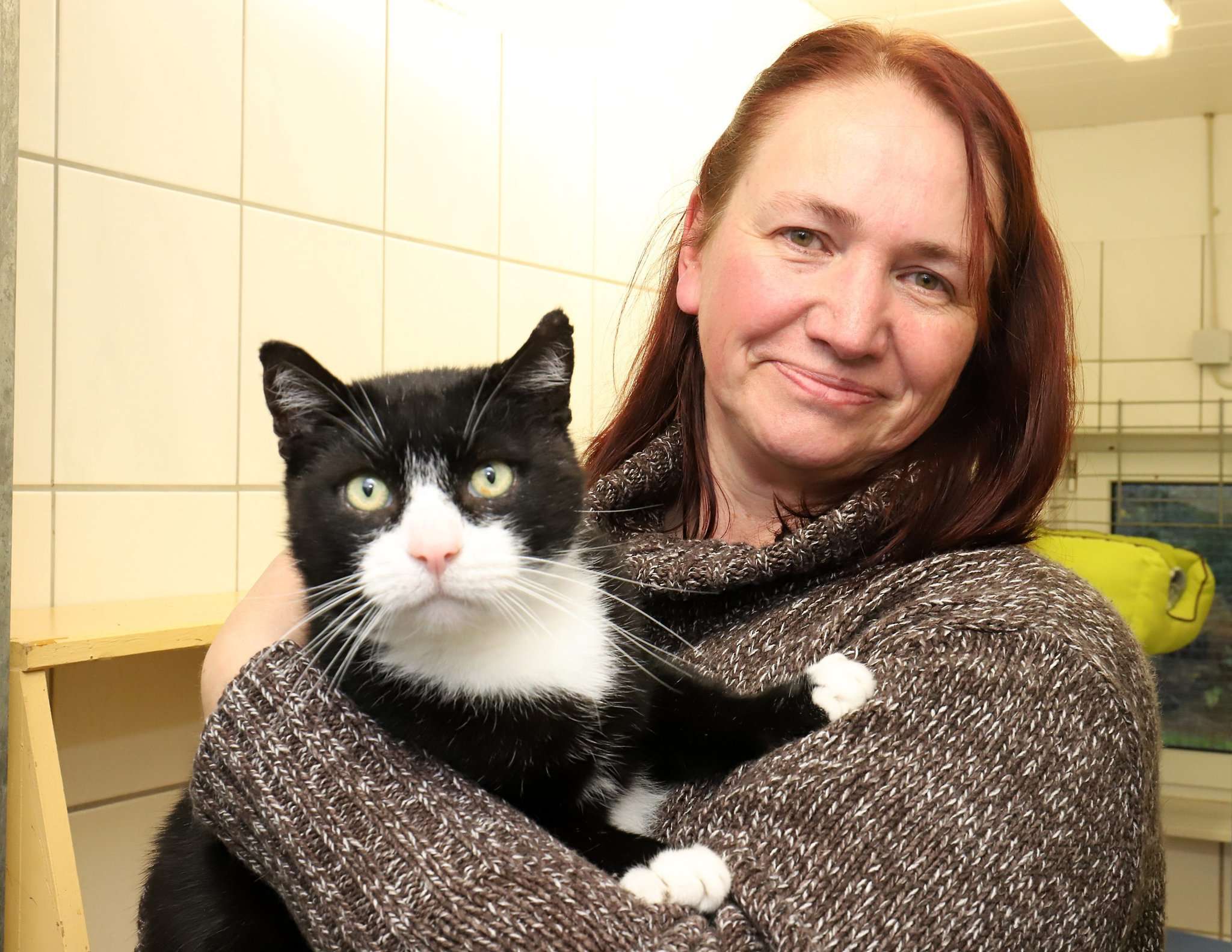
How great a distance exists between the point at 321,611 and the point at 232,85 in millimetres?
1260

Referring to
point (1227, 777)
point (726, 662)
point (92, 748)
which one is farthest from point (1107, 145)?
point (92, 748)

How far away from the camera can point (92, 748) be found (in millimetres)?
1656

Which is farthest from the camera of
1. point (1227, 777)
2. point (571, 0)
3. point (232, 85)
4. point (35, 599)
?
point (1227, 777)

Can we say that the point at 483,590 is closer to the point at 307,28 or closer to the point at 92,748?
the point at 92,748

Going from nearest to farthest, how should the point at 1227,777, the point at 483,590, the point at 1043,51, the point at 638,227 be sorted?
the point at 483,590
the point at 638,227
the point at 1043,51
the point at 1227,777

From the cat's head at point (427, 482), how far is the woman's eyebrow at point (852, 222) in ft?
1.11

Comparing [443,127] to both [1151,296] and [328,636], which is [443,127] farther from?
[1151,296]

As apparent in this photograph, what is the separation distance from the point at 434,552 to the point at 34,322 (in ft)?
3.41

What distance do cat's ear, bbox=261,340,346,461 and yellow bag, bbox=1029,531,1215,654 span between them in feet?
7.61

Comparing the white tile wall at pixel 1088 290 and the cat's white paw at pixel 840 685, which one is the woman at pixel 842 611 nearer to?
the cat's white paw at pixel 840 685

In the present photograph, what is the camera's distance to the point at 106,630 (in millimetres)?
1434

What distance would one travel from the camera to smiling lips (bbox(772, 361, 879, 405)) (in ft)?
3.76

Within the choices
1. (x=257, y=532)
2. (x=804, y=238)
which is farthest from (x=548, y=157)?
(x=804, y=238)

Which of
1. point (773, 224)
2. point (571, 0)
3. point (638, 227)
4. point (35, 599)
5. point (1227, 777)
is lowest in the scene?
point (1227, 777)
